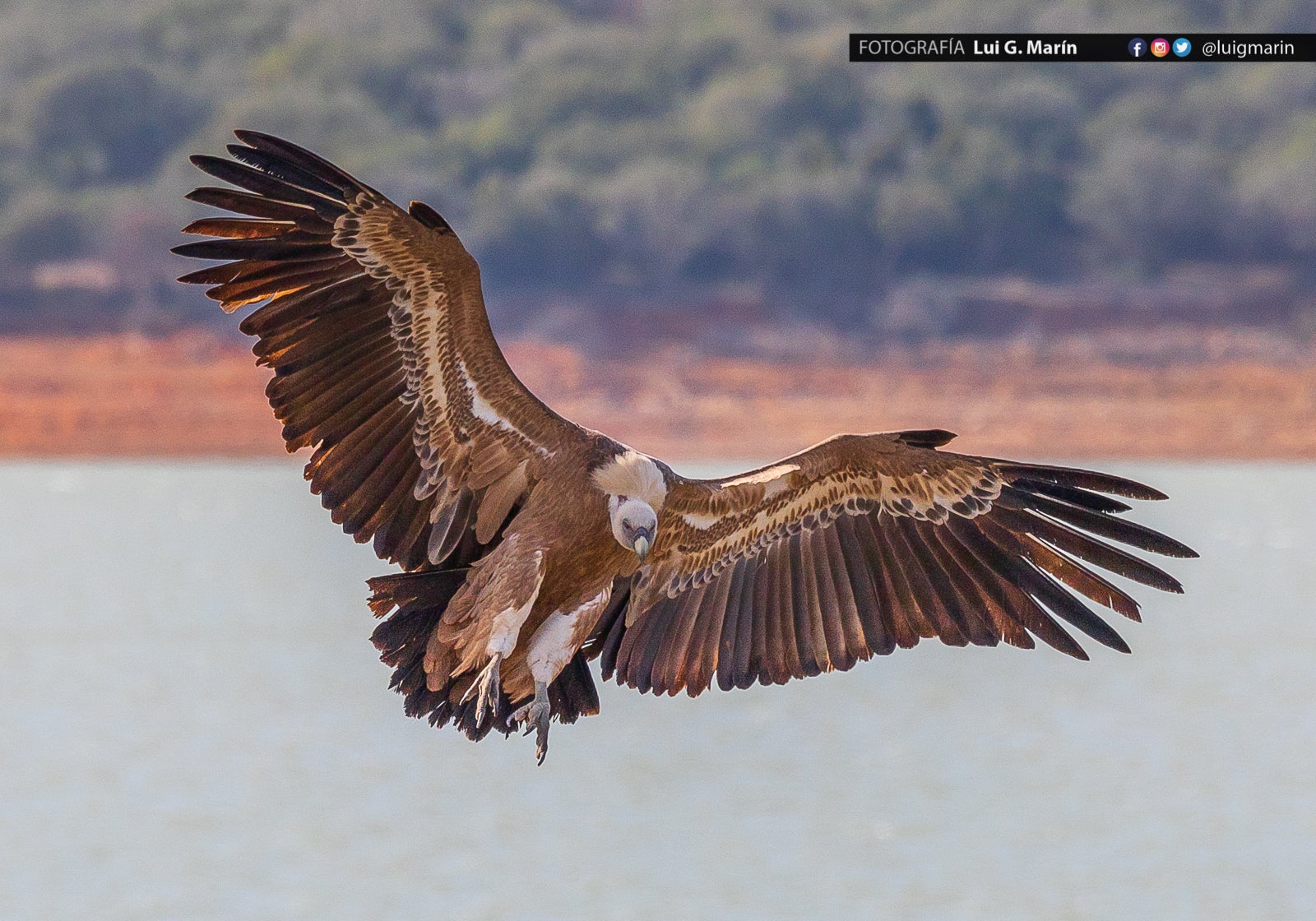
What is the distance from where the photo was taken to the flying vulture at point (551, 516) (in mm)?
7871

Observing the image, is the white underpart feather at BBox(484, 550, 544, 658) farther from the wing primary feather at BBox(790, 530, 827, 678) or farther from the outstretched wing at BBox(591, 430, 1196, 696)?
the wing primary feather at BBox(790, 530, 827, 678)

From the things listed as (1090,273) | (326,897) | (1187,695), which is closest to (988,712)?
(1187,695)

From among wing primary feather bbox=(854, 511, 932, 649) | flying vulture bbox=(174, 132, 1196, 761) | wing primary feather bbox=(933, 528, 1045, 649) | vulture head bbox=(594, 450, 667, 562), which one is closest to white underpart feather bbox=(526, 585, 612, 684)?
flying vulture bbox=(174, 132, 1196, 761)

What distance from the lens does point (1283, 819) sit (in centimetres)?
1784

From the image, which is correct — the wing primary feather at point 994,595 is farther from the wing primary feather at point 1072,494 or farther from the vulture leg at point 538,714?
the vulture leg at point 538,714

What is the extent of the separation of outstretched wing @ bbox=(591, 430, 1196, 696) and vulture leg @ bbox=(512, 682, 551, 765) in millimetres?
759

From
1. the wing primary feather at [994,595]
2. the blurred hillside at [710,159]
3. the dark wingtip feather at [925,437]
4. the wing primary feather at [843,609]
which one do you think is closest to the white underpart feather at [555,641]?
the wing primary feather at [843,609]

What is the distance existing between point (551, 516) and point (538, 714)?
842mm

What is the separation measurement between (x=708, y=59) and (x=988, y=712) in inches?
1520

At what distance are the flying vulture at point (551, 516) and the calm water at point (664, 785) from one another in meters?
6.64

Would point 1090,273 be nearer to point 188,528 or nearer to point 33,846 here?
point 188,528

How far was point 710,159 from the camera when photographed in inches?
2099

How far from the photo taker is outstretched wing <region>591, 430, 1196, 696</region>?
8.82 meters

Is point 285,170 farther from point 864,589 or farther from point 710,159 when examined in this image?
point 710,159
